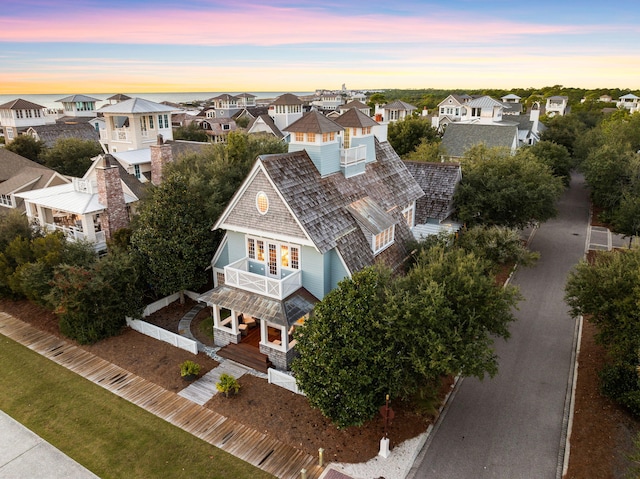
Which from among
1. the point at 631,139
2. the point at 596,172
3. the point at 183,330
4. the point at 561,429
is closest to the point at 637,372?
the point at 561,429

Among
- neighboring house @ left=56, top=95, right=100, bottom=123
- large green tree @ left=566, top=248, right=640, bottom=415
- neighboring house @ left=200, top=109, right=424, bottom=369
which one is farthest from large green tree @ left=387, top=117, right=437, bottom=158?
neighboring house @ left=56, top=95, right=100, bottom=123

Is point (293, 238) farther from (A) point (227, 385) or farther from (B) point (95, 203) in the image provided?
(B) point (95, 203)

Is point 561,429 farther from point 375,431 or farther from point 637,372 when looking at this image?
point 375,431

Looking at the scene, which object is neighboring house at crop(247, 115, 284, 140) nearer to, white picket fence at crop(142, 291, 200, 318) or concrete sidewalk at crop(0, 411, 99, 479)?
white picket fence at crop(142, 291, 200, 318)

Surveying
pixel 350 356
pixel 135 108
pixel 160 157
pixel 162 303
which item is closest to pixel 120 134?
pixel 135 108

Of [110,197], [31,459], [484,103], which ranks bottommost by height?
[31,459]

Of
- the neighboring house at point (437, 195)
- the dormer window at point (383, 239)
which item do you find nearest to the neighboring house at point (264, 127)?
the neighboring house at point (437, 195)

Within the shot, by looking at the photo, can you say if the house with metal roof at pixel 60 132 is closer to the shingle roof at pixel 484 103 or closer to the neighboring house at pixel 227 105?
the neighboring house at pixel 227 105
